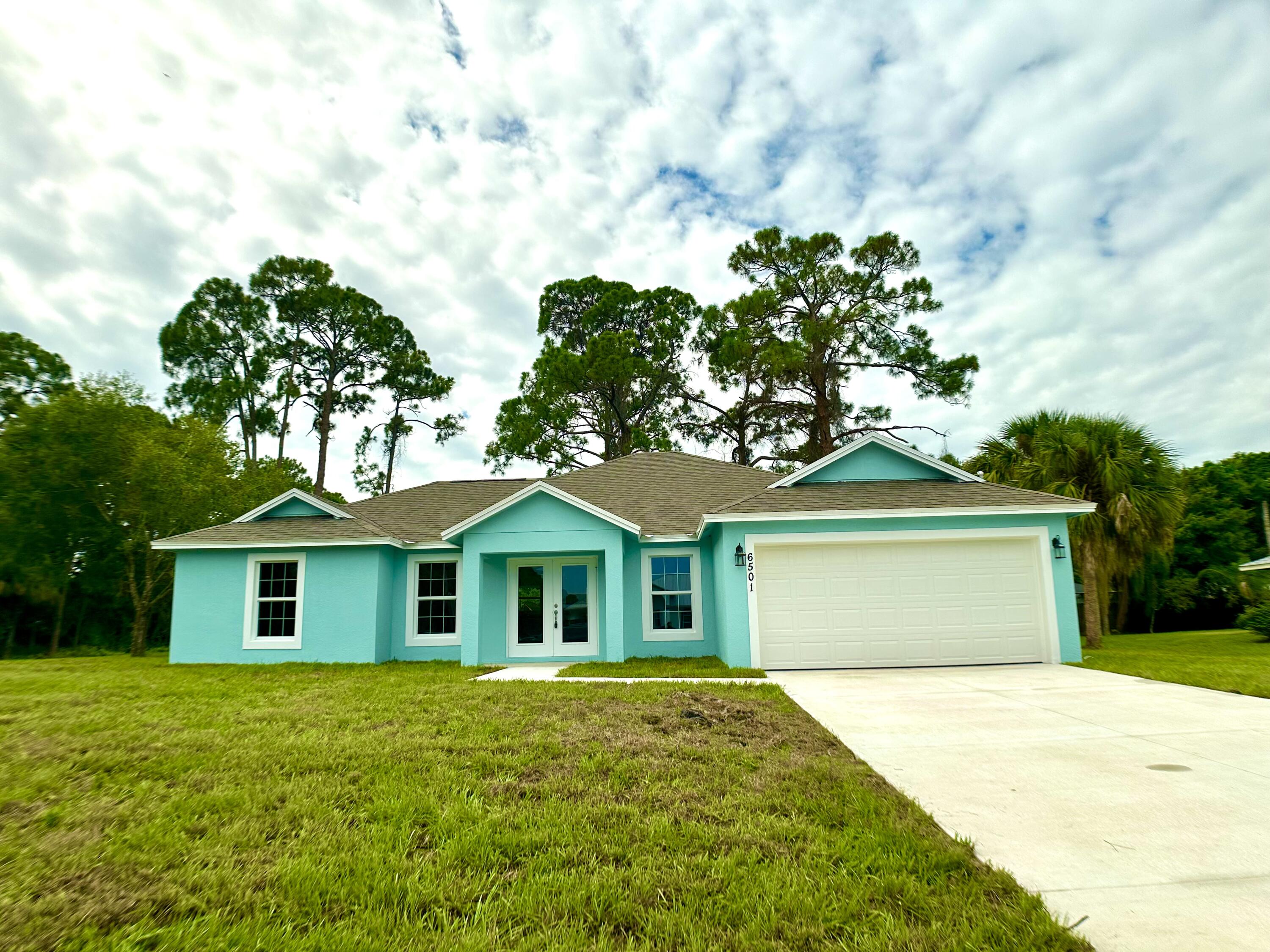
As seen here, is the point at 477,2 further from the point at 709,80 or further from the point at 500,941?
the point at 500,941

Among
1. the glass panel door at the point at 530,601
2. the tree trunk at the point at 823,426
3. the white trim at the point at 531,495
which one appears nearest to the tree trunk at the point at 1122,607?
the tree trunk at the point at 823,426

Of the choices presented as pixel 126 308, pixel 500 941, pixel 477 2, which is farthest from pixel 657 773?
pixel 126 308

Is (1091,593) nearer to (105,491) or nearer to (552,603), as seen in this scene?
(552,603)

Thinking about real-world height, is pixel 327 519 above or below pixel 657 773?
above

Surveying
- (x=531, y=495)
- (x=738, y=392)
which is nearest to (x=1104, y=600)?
(x=738, y=392)

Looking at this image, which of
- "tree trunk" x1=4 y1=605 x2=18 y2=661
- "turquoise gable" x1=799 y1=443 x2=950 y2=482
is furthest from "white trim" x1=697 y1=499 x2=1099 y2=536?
"tree trunk" x1=4 y1=605 x2=18 y2=661

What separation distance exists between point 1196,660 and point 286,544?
59.5 feet

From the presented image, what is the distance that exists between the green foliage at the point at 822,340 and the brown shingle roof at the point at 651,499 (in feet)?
23.1

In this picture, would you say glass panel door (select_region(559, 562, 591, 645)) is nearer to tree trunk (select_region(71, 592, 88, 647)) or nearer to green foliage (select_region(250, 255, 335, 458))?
tree trunk (select_region(71, 592, 88, 647))

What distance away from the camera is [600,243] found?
2020 cm

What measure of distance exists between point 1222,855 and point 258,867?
500 centimetres

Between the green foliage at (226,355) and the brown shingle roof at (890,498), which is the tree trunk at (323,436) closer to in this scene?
the green foliage at (226,355)

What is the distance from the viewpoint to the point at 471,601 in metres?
13.0

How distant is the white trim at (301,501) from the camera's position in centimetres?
1438
